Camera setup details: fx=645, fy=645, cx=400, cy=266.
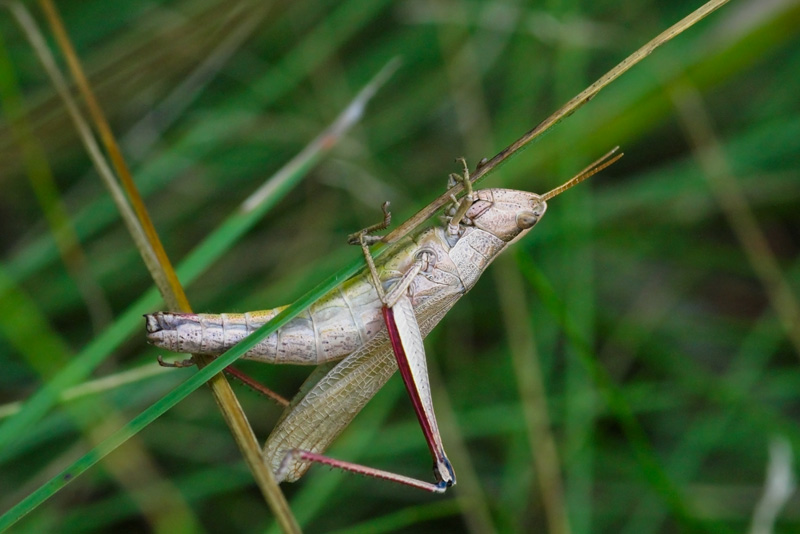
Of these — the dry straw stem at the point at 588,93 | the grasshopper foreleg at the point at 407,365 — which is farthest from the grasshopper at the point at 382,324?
the dry straw stem at the point at 588,93

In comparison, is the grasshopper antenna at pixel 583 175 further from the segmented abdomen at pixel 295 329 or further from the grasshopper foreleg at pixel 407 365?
the segmented abdomen at pixel 295 329

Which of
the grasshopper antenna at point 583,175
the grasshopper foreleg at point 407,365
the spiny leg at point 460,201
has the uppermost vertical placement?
the spiny leg at point 460,201

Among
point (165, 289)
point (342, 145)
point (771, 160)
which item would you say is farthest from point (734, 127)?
point (165, 289)

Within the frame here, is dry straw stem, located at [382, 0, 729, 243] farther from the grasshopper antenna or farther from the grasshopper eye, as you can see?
the grasshopper eye

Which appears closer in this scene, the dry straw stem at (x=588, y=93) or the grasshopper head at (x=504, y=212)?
the dry straw stem at (x=588, y=93)

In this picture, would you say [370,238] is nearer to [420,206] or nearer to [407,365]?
[407,365]

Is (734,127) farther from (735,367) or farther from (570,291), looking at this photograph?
(570,291)

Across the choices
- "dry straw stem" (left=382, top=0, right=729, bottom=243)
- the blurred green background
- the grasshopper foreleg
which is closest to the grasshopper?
the grasshopper foreleg
